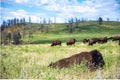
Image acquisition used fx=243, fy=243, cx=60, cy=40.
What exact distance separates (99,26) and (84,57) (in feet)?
70.8

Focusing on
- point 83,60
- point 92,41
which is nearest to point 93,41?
point 92,41

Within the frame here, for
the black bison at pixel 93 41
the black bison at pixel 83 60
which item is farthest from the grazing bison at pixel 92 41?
the black bison at pixel 83 60

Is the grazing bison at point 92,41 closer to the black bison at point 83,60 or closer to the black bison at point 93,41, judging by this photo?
the black bison at point 93,41

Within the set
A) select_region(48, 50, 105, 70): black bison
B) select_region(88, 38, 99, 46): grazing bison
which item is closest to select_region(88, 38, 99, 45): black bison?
select_region(88, 38, 99, 46): grazing bison

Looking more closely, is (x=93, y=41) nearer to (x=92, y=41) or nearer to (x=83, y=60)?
(x=92, y=41)

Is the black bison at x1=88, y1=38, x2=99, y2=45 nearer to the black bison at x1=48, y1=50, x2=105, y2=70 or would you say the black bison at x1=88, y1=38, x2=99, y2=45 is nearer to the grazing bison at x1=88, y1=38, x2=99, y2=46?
the grazing bison at x1=88, y1=38, x2=99, y2=46

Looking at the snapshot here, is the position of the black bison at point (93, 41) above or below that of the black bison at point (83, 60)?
below

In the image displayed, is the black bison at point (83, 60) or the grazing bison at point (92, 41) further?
the grazing bison at point (92, 41)

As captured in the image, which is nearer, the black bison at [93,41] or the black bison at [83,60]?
the black bison at [83,60]

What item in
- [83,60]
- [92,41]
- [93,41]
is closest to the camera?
[83,60]

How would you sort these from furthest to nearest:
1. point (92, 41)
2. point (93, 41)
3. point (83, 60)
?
point (92, 41) < point (93, 41) < point (83, 60)

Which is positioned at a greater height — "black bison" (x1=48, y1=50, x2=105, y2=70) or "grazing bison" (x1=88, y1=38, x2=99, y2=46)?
"black bison" (x1=48, y1=50, x2=105, y2=70)

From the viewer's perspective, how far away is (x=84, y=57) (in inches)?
294

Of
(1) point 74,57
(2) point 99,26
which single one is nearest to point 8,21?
(2) point 99,26
